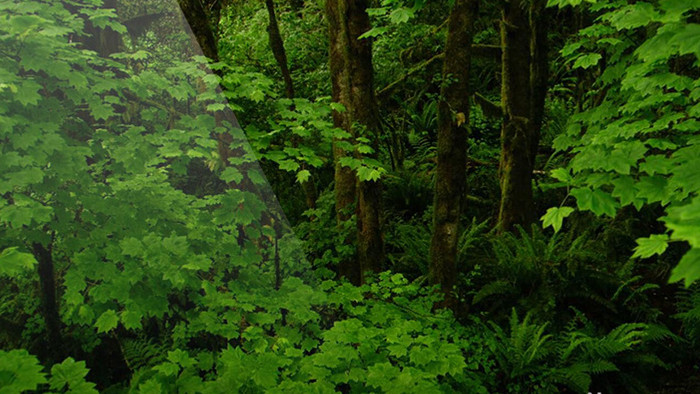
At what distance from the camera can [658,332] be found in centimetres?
419

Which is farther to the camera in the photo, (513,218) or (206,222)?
(513,218)

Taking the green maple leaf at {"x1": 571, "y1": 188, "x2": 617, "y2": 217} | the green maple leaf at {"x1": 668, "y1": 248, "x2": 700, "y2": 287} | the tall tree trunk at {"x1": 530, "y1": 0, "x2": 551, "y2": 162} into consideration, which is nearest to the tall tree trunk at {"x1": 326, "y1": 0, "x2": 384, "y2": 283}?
the green maple leaf at {"x1": 571, "y1": 188, "x2": 617, "y2": 217}

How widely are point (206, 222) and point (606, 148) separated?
9.27 feet

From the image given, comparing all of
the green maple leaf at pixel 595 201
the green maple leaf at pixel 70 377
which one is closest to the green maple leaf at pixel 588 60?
the green maple leaf at pixel 595 201

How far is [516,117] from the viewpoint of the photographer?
5.41m

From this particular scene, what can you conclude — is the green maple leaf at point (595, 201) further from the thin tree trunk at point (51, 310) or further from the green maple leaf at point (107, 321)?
the thin tree trunk at point (51, 310)

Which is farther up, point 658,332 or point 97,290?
point 97,290

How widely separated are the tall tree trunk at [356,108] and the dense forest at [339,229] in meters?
0.02

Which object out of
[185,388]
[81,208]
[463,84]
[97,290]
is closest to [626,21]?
[463,84]

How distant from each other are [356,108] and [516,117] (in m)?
2.12

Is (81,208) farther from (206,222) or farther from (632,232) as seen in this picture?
(632,232)

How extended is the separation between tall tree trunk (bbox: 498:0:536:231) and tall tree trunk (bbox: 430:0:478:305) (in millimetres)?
1691

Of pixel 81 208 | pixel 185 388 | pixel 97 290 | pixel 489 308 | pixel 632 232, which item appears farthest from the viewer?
pixel 632 232

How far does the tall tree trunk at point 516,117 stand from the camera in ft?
17.2
